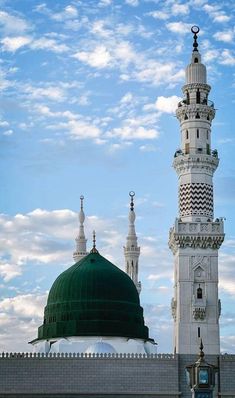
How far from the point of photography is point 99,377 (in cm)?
3394

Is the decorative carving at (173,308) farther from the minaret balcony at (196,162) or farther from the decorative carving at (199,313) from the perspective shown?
the minaret balcony at (196,162)

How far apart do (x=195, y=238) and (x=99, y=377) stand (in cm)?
961

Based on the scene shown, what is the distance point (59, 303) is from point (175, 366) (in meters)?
8.59

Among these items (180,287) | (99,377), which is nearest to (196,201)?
(180,287)

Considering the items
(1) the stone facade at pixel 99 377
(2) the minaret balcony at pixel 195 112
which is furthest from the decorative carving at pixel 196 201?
(1) the stone facade at pixel 99 377

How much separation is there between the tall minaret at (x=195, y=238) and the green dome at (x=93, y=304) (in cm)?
211

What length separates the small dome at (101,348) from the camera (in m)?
36.7

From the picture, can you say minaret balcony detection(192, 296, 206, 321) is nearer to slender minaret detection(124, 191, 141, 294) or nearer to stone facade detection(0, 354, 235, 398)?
stone facade detection(0, 354, 235, 398)

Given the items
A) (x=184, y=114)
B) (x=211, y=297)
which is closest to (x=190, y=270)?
(x=211, y=297)

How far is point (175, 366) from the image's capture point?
112 feet

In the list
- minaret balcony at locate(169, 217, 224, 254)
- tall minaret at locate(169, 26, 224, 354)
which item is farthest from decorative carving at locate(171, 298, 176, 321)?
minaret balcony at locate(169, 217, 224, 254)

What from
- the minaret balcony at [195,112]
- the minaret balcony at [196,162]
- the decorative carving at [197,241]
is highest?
the minaret balcony at [195,112]

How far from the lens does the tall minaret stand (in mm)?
40281

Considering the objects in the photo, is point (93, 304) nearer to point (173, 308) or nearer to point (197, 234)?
point (173, 308)
